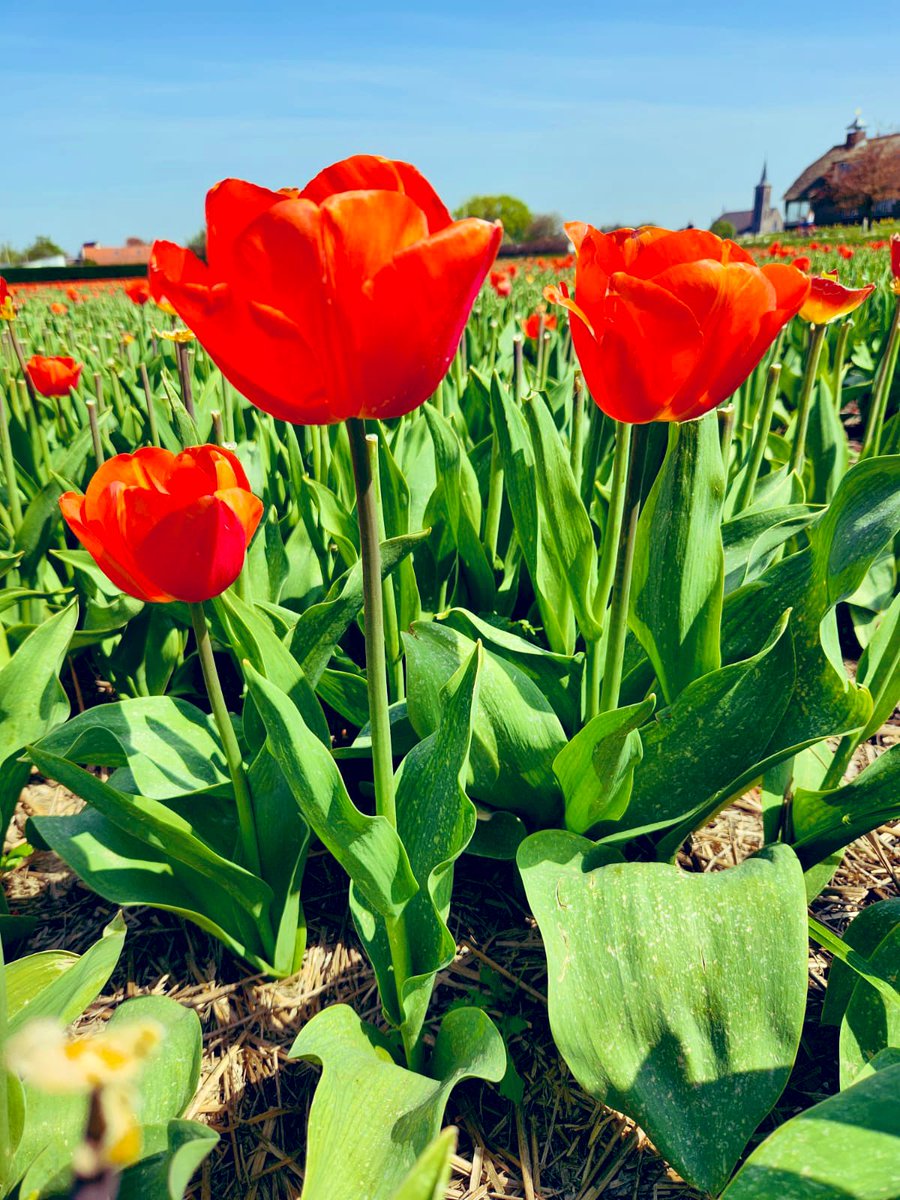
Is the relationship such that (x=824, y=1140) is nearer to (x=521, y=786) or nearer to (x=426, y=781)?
(x=426, y=781)

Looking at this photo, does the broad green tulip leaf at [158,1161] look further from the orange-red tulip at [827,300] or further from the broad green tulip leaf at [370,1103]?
the orange-red tulip at [827,300]

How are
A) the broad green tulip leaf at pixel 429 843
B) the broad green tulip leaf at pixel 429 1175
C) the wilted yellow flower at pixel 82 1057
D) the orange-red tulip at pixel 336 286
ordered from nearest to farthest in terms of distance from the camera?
1. the wilted yellow flower at pixel 82 1057
2. the broad green tulip leaf at pixel 429 1175
3. the orange-red tulip at pixel 336 286
4. the broad green tulip leaf at pixel 429 843

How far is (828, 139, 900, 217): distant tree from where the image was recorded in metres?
44.4

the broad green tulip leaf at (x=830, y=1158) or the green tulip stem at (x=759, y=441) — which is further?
the green tulip stem at (x=759, y=441)

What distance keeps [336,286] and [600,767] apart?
3.13 feet

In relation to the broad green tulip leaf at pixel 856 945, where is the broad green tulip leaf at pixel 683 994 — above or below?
above

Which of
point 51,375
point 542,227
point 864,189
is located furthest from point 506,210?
point 51,375

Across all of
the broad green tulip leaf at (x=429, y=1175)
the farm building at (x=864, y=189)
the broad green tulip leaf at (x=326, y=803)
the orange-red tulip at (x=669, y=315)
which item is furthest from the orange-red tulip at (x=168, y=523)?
the farm building at (x=864, y=189)

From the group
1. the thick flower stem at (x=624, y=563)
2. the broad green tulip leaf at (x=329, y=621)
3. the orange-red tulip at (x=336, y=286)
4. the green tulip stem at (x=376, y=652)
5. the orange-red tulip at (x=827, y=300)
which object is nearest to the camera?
the orange-red tulip at (x=336, y=286)

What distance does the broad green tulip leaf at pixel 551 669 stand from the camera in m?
1.75

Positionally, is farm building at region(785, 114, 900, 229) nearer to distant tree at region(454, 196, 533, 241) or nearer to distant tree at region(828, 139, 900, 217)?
distant tree at region(828, 139, 900, 217)

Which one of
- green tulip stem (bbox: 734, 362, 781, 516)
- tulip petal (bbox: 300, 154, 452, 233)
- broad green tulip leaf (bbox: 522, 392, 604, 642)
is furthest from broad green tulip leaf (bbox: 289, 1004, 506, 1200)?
green tulip stem (bbox: 734, 362, 781, 516)

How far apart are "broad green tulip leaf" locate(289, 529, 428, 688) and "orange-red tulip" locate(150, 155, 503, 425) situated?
2.20 ft

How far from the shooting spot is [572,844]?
1.45 metres
